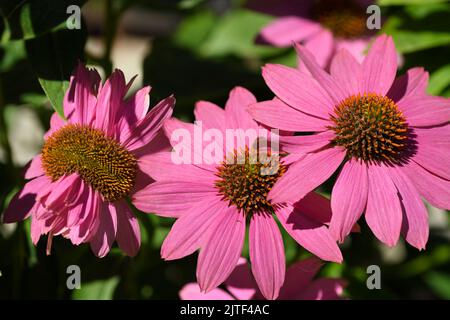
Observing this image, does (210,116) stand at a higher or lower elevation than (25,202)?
higher

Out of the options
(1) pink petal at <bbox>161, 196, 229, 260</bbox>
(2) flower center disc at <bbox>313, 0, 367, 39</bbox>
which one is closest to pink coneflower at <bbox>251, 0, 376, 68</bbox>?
(2) flower center disc at <bbox>313, 0, 367, 39</bbox>

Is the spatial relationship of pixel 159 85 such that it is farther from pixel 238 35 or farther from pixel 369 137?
pixel 369 137

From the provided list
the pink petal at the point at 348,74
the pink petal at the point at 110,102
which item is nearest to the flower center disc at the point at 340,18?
the pink petal at the point at 348,74

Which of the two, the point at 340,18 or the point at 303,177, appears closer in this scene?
the point at 303,177

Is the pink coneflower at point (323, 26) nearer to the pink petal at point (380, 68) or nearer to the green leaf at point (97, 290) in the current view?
the pink petal at point (380, 68)

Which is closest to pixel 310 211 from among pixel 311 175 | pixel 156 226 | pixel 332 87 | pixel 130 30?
pixel 311 175

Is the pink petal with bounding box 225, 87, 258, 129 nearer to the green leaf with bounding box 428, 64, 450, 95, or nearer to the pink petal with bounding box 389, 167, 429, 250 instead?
the pink petal with bounding box 389, 167, 429, 250

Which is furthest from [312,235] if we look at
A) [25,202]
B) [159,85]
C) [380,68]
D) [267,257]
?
[159,85]
